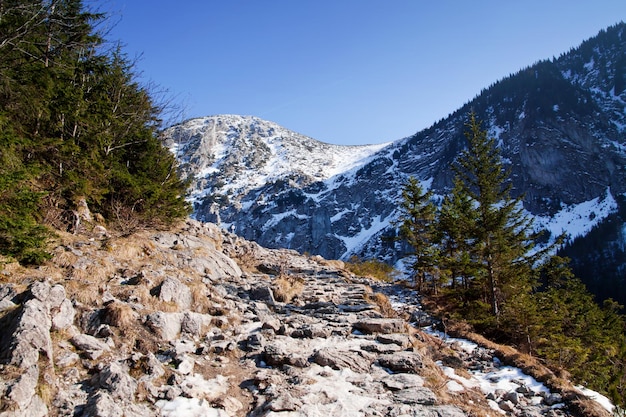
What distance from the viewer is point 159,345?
6039 millimetres

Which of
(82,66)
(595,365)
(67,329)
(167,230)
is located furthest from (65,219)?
(595,365)

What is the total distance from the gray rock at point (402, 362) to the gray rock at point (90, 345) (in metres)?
4.95

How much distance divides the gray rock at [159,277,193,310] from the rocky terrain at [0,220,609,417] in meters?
0.03

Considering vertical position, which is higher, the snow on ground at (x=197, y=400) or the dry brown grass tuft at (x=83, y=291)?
the dry brown grass tuft at (x=83, y=291)

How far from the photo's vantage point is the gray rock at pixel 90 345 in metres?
5.06

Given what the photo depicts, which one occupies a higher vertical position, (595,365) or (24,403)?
(24,403)

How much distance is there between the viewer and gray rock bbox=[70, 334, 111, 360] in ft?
16.6

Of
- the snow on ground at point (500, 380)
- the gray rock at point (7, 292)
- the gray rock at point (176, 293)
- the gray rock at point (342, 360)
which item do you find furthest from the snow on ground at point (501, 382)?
the gray rock at point (7, 292)

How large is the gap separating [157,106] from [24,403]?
16.2 metres

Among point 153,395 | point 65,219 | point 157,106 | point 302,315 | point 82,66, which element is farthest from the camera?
point 157,106

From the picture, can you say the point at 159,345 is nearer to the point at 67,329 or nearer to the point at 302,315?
the point at 67,329

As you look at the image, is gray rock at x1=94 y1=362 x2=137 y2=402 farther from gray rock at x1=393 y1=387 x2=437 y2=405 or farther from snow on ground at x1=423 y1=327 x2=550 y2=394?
snow on ground at x1=423 y1=327 x2=550 y2=394

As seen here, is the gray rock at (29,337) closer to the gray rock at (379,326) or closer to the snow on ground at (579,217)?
the gray rock at (379,326)

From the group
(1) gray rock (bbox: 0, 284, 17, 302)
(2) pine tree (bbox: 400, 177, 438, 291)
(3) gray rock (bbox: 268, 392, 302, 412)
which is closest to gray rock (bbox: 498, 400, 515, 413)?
(3) gray rock (bbox: 268, 392, 302, 412)
